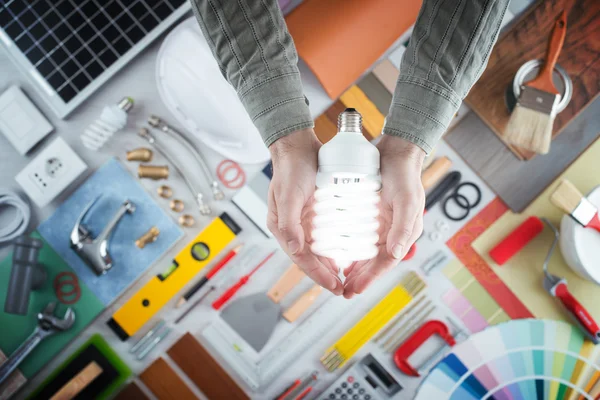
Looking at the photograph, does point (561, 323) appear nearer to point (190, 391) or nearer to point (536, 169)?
point (536, 169)

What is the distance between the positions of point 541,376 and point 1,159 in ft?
4.72

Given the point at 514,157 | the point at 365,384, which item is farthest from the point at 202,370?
the point at 514,157

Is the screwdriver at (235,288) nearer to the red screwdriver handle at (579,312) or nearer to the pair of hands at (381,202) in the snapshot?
the pair of hands at (381,202)

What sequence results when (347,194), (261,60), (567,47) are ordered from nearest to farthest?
1. (347,194)
2. (261,60)
3. (567,47)

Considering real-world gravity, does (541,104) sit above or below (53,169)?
below

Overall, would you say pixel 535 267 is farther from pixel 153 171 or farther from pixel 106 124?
pixel 106 124

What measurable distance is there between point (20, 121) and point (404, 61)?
3.23ft

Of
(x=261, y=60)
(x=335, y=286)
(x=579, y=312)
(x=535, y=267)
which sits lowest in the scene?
(x=579, y=312)

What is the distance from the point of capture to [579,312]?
1.13 meters

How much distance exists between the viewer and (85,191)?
1.21 metres

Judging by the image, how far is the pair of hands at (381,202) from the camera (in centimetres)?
70

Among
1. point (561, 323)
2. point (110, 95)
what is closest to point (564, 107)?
point (561, 323)

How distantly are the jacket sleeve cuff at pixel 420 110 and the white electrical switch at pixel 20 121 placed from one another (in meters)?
0.92

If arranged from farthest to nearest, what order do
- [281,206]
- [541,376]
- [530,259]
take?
1. [530,259]
2. [541,376]
3. [281,206]
